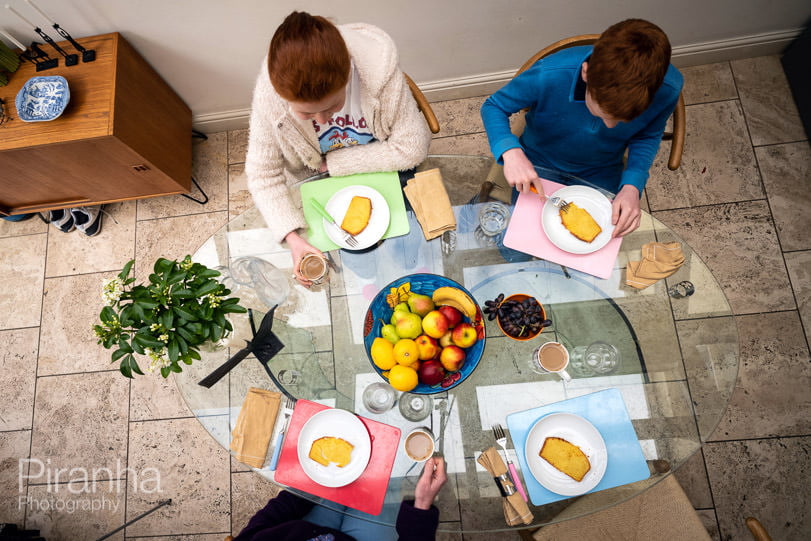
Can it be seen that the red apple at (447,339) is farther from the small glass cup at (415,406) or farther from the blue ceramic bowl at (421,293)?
the small glass cup at (415,406)

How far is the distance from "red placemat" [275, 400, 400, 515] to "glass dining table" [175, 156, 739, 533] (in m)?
0.03

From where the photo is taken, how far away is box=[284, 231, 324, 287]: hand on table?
1520 millimetres

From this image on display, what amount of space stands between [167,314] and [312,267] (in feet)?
1.55

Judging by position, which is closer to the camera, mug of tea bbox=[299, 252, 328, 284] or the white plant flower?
the white plant flower

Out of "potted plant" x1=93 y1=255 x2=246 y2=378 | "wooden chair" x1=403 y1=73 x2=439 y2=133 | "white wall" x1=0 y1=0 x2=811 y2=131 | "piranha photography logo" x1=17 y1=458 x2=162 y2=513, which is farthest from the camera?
"piranha photography logo" x1=17 y1=458 x2=162 y2=513

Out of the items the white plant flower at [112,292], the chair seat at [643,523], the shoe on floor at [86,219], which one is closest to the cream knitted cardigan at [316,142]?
the white plant flower at [112,292]

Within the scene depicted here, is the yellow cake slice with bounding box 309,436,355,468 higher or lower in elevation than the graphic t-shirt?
lower

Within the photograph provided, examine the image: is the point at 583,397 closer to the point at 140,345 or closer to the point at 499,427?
the point at 499,427

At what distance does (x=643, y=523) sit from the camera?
5.25 ft

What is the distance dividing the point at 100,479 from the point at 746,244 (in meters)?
3.64

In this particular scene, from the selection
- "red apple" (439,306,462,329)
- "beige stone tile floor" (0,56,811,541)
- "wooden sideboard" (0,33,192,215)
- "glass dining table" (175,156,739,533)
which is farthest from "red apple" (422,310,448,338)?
"wooden sideboard" (0,33,192,215)

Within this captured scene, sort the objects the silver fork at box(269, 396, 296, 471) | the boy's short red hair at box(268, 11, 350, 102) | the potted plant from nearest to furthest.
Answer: the boy's short red hair at box(268, 11, 350, 102) < the potted plant < the silver fork at box(269, 396, 296, 471)

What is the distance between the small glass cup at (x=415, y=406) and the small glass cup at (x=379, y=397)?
0.04 metres

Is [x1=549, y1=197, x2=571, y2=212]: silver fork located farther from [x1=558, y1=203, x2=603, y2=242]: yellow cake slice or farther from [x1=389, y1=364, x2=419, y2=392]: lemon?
[x1=389, y1=364, x2=419, y2=392]: lemon
